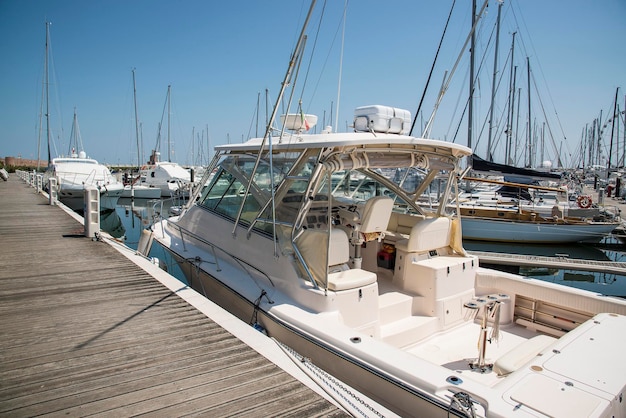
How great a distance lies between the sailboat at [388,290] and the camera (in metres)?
3.04

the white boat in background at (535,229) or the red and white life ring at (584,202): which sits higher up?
the red and white life ring at (584,202)

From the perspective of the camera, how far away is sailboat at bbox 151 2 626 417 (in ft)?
9.98

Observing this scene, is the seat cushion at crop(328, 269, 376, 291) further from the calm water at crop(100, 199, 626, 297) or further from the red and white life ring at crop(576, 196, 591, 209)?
the red and white life ring at crop(576, 196, 591, 209)

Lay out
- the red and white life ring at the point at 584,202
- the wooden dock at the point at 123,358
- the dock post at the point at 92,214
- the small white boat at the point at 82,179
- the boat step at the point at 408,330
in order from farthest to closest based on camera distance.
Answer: the small white boat at the point at 82,179 < the red and white life ring at the point at 584,202 < the dock post at the point at 92,214 < the boat step at the point at 408,330 < the wooden dock at the point at 123,358

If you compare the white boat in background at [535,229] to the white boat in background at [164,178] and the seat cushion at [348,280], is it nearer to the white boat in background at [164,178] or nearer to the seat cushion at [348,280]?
the seat cushion at [348,280]

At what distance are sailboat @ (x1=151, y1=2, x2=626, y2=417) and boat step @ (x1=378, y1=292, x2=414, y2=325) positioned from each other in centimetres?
2

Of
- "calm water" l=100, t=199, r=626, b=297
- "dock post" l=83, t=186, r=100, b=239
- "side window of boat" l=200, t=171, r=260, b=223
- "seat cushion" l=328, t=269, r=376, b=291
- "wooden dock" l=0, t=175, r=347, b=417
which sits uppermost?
"side window of boat" l=200, t=171, r=260, b=223

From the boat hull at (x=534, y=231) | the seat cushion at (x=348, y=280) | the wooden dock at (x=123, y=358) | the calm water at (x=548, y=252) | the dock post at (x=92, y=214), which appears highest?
the dock post at (x=92, y=214)

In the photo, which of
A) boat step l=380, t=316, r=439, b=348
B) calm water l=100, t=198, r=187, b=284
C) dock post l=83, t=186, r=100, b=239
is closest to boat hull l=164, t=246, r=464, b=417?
boat step l=380, t=316, r=439, b=348

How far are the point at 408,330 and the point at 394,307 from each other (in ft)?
1.06

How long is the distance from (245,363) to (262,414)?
698 mm

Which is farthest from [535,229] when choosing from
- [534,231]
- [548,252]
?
[548,252]

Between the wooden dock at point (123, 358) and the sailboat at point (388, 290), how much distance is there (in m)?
0.75

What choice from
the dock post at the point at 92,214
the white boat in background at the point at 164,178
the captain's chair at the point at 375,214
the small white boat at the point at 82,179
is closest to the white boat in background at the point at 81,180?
the small white boat at the point at 82,179
